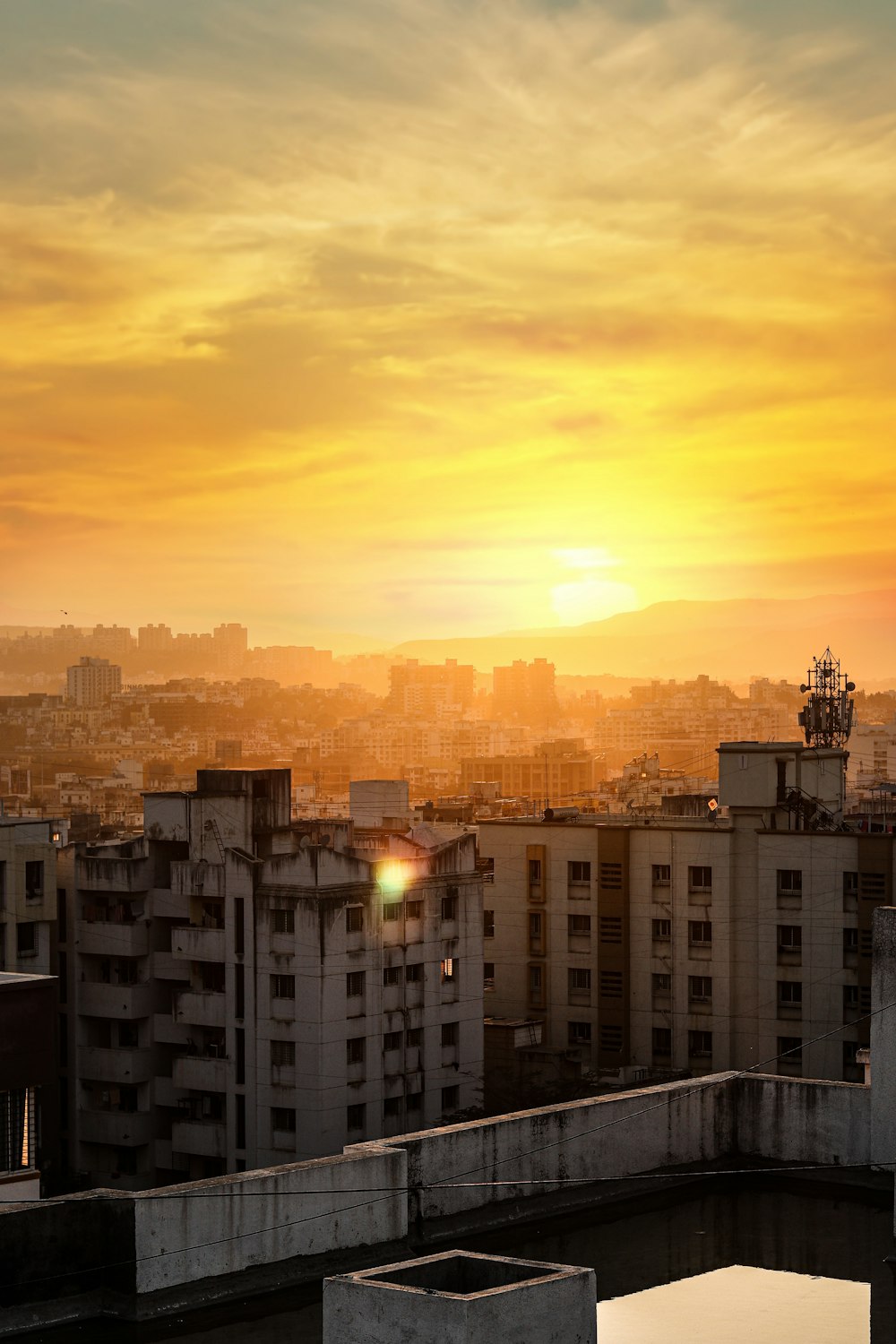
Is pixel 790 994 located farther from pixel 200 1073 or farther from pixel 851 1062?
pixel 200 1073

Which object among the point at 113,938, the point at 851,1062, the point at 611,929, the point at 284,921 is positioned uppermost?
the point at 284,921

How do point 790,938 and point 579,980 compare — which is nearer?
point 790,938

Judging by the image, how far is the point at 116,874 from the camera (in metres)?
45.0

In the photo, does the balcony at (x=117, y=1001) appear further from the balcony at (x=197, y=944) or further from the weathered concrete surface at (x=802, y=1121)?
the weathered concrete surface at (x=802, y=1121)

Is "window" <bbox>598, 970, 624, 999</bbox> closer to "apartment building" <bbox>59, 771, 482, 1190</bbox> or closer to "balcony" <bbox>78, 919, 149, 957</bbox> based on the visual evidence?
"apartment building" <bbox>59, 771, 482, 1190</bbox>

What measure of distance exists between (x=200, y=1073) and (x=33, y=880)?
254 inches

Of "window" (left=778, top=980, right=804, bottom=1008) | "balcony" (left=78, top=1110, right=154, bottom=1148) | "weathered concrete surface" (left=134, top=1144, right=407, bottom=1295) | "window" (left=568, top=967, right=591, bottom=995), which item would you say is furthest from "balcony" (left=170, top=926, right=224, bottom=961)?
"weathered concrete surface" (left=134, top=1144, right=407, bottom=1295)

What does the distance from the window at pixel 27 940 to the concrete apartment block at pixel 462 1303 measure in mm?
30626

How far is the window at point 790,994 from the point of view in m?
45.2

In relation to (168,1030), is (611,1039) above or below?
below

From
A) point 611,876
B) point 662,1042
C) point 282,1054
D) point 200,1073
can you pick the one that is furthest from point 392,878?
point 662,1042

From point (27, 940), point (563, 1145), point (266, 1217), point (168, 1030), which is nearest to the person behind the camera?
point (266, 1217)

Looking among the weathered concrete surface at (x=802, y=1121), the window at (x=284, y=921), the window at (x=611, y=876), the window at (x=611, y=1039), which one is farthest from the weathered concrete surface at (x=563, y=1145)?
the window at (x=611, y=1039)

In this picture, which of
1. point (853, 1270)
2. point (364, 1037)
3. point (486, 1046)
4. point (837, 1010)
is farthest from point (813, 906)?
point (853, 1270)
